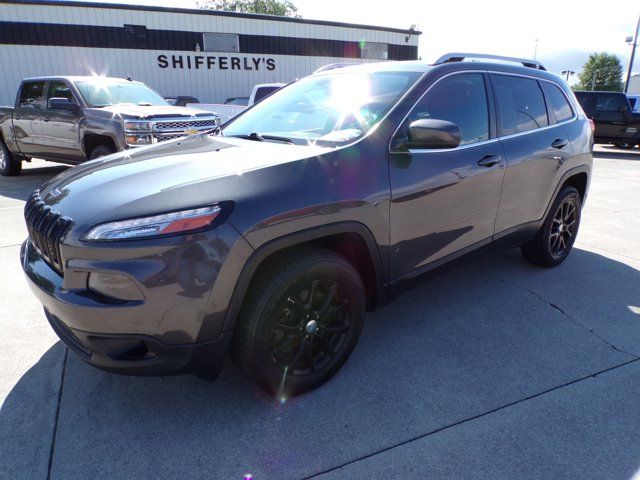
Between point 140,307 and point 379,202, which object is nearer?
point 140,307

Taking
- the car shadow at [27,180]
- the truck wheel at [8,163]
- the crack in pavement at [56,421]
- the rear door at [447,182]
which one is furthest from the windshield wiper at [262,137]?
the truck wheel at [8,163]

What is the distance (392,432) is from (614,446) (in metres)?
1.02

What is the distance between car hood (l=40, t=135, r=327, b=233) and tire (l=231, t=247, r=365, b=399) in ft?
1.45

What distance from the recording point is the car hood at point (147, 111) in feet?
21.1

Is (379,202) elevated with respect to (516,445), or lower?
elevated

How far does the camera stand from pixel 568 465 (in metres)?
1.97

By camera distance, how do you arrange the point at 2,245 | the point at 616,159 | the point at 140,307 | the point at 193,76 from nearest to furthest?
the point at 140,307, the point at 2,245, the point at 616,159, the point at 193,76

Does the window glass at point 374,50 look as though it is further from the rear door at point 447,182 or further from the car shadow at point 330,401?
the car shadow at point 330,401

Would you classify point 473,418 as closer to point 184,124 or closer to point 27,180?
point 184,124

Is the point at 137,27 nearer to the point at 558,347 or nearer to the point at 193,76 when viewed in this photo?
the point at 193,76

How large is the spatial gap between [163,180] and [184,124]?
17.1ft

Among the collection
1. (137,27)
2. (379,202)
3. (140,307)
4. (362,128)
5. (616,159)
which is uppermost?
(137,27)

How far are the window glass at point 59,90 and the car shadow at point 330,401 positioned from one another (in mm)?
6106

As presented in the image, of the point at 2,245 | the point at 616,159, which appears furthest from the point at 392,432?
the point at 616,159
